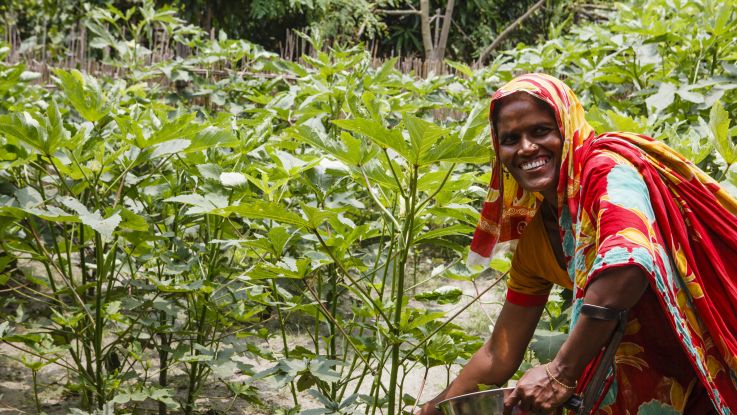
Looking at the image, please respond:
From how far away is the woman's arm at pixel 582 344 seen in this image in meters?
1.70

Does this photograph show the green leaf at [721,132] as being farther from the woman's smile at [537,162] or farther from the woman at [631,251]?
the woman's smile at [537,162]

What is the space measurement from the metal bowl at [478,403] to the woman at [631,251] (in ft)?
0.34

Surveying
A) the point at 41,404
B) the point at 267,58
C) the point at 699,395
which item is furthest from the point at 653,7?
the point at 41,404

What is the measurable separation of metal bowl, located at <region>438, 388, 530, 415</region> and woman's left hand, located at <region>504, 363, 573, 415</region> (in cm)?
10

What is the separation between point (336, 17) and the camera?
1212 cm

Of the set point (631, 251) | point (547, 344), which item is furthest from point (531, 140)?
point (547, 344)

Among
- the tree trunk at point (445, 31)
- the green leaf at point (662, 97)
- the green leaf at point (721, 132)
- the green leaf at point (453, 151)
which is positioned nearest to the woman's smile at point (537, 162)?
the green leaf at point (453, 151)

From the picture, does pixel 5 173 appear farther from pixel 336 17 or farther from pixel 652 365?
pixel 336 17

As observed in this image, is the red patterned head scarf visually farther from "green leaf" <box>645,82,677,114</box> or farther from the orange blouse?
"green leaf" <box>645,82,677,114</box>

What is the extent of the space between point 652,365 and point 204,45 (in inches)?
190

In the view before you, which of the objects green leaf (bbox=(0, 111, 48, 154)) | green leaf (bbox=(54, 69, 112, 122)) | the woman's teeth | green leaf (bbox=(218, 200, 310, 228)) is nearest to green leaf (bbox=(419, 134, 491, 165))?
the woman's teeth

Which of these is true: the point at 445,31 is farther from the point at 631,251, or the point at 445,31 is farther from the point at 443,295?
the point at 631,251

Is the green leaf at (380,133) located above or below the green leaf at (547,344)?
above

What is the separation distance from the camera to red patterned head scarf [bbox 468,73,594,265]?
77.0 inches
